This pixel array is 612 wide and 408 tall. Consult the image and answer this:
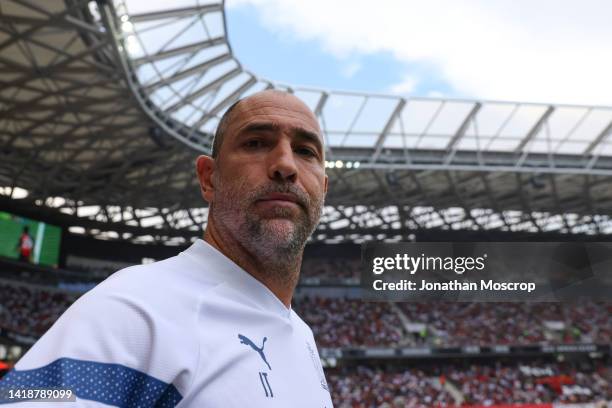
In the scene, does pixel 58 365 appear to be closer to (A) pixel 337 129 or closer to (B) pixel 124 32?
(B) pixel 124 32

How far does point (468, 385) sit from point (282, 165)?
30.5 metres

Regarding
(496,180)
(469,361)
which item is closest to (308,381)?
(496,180)

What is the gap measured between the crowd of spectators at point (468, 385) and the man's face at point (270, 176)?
86.2ft

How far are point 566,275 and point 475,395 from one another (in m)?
21.7

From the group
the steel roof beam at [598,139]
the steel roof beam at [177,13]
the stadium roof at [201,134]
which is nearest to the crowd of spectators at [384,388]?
the stadium roof at [201,134]

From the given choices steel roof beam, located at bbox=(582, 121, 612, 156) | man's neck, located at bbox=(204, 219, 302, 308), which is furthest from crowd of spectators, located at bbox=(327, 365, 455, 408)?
man's neck, located at bbox=(204, 219, 302, 308)

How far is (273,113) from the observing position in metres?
1.46

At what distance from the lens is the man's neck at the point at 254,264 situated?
1.42 metres

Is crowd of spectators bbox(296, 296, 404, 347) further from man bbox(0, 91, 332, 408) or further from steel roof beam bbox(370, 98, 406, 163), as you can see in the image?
man bbox(0, 91, 332, 408)

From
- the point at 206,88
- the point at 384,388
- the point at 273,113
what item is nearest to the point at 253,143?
the point at 273,113

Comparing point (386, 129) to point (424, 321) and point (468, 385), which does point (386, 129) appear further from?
point (424, 321)

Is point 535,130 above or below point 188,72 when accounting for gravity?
above

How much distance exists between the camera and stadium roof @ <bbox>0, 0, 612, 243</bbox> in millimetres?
17391

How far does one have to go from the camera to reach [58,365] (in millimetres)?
921
